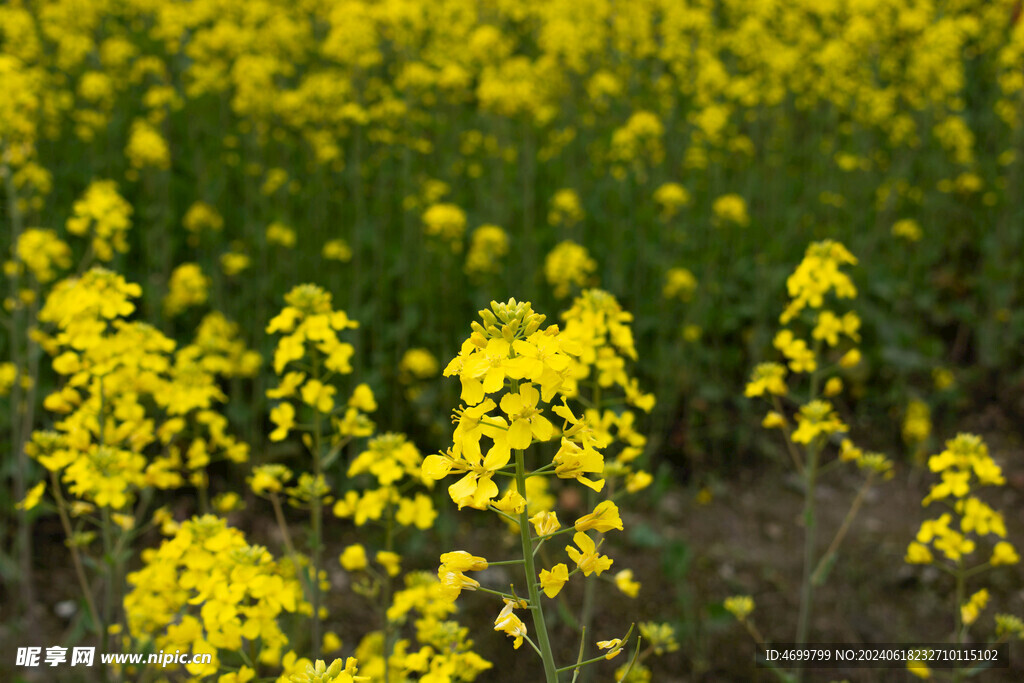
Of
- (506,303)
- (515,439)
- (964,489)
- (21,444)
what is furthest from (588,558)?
(21,444)

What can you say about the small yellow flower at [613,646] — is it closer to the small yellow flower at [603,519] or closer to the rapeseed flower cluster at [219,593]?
the small yellow flower at [603,519]

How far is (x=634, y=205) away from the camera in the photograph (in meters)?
6.29

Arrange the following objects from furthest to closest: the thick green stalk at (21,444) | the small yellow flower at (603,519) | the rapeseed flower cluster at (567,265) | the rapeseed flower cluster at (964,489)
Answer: the rapeseed flower cluster at (567,265) < the thick green stalk at (21,444) < the rapeseed flower cluster at (964,489) < the small yellow flower at (603,519)

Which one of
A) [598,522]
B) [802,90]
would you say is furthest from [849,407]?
[598,522]

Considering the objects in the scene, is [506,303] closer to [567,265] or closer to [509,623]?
[509,623]

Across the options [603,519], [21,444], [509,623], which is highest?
[603,519]

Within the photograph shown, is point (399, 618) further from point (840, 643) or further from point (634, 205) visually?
point (634, 205)

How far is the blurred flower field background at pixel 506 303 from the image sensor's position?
2.73 m

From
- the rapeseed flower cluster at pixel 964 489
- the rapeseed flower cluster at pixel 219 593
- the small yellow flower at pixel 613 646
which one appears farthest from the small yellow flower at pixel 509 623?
the rapeseed flower cluster at pixel 964 489

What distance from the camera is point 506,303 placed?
2.90 meters

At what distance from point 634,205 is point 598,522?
198 inches

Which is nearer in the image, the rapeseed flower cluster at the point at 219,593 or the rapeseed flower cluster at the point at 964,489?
the rapeseed flower cluster at the point at 219,593

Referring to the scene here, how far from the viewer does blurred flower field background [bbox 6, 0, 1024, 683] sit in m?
2.73

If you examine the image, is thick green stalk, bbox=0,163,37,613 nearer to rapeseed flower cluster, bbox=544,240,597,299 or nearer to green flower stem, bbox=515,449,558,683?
rapeseed flower cluster, bbox=544,240,597,299
